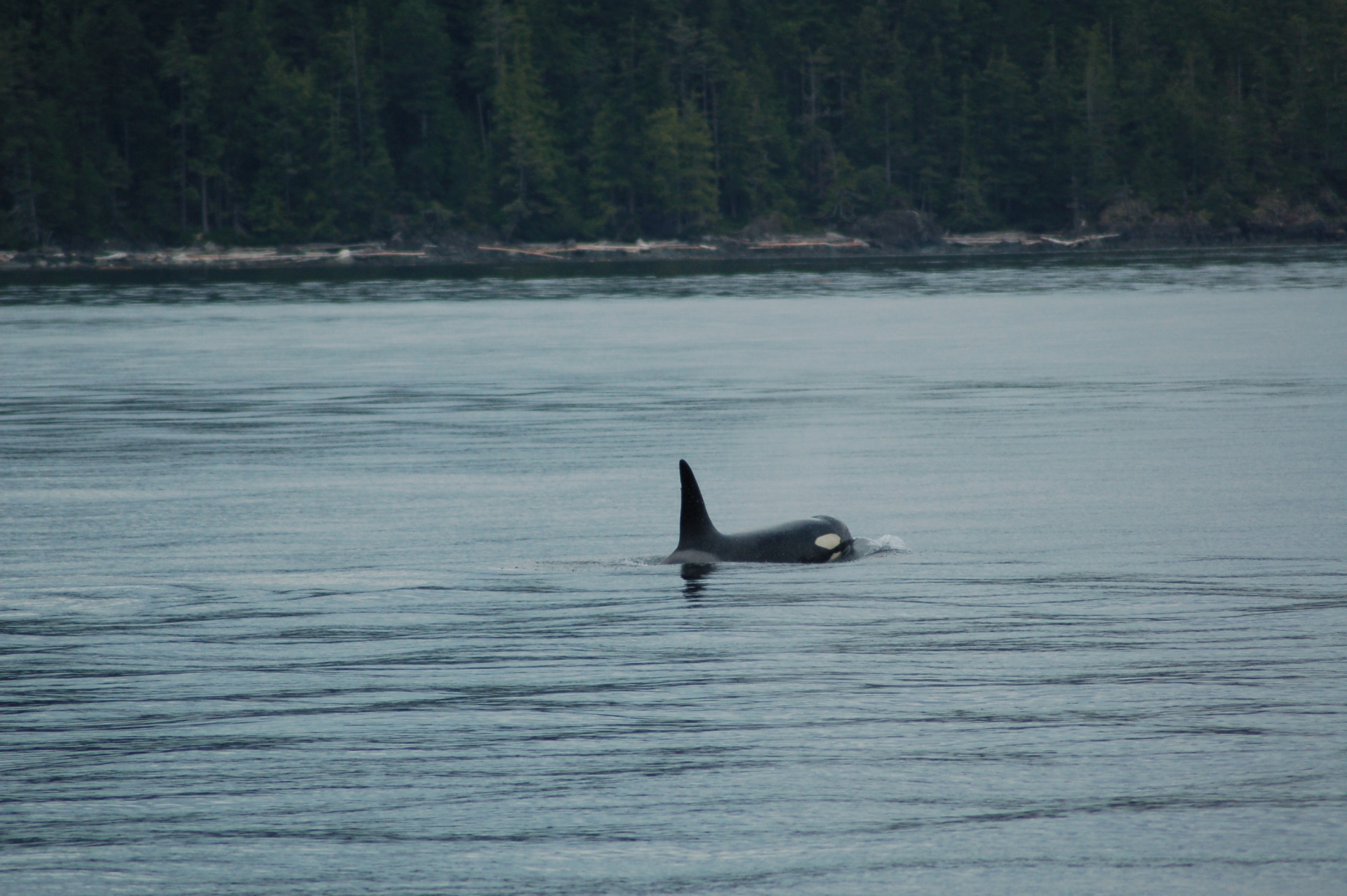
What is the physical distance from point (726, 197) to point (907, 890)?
165m

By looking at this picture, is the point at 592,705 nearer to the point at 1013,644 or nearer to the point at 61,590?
the point at 1013,644

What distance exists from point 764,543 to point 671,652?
4.16m

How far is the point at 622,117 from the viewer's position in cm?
16438

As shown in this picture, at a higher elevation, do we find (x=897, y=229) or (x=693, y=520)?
(x=897, y=229)

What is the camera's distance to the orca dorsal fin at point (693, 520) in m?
15.9

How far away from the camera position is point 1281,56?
174750 mm

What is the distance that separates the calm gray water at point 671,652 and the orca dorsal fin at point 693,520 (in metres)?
0.41

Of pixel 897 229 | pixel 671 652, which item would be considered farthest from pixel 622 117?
pixel 671 652

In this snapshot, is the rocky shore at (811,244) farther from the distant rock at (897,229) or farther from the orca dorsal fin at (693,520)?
the orca dorsal fin at (693,520)

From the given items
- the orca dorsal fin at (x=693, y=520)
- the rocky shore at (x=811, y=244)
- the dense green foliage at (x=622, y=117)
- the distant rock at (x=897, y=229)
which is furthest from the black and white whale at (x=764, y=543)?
the distant rock at (x=897, y=229)

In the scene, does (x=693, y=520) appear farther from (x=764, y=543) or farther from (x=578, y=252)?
(x=578, y=252)

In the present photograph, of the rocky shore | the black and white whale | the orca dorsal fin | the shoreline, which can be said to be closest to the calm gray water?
the black and white whale

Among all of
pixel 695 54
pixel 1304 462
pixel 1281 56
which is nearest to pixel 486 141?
pixel 695 54

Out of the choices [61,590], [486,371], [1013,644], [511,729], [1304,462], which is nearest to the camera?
[511,729]
